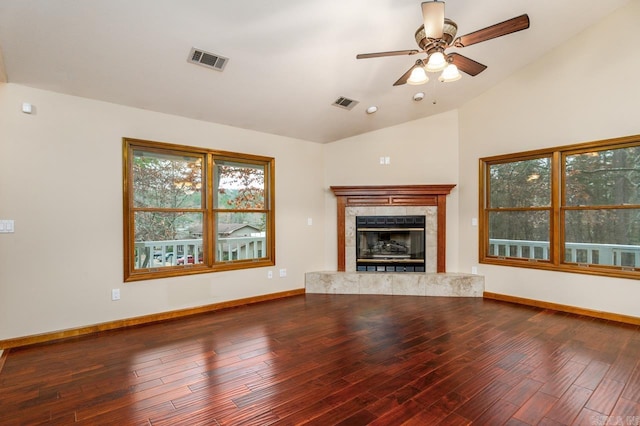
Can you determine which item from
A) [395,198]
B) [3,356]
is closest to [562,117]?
[395,198]

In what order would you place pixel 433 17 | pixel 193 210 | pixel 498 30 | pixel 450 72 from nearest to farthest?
pixel 433 17
pixel 498 30
pixel 450 72
pixel 193 210

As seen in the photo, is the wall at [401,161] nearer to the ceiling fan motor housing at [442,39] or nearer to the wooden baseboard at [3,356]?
the ceiling fan motor housing at [442,39]

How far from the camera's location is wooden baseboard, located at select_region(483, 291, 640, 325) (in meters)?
3.74

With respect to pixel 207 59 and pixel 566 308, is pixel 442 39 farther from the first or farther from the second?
pixel 566 308

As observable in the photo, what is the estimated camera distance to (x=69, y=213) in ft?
11.1

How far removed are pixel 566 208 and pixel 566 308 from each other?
4.33 ft

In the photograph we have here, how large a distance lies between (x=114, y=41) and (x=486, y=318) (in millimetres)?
4875

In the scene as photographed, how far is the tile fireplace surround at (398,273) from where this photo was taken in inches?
200

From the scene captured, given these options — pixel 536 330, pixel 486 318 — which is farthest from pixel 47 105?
pixel 536 330

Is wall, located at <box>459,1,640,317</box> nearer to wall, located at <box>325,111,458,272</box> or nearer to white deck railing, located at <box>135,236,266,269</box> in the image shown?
wall, located at <box>325,111,458,272</box>

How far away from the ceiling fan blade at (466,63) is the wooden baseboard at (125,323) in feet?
12.9

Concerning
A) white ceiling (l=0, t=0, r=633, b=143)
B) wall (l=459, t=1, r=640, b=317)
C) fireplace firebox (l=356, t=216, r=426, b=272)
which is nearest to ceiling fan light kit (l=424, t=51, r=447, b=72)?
white ceiling (l=0, t=0, r=633, b=143)

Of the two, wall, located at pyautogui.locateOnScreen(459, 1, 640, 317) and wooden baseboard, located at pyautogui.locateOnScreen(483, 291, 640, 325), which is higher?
wall, located at pyautogui.locateOnScreen(459, 1, 640, 317)

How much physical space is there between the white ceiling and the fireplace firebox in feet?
6.39
